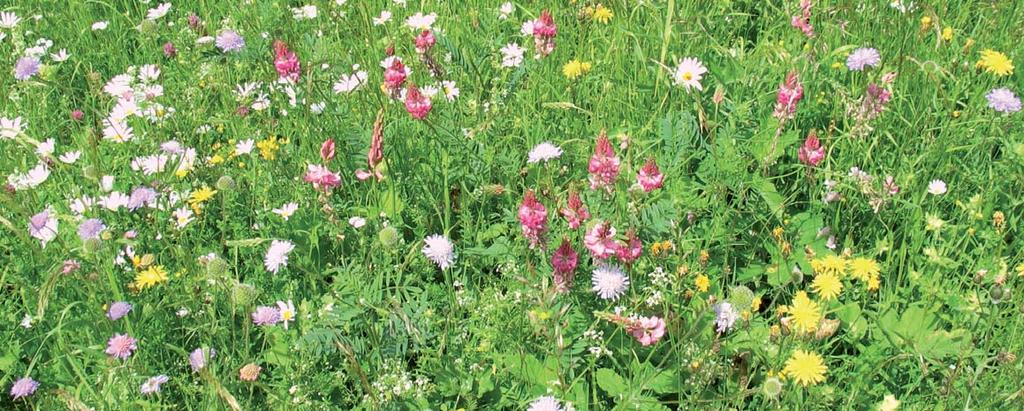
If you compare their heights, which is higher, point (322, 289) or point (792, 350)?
point (792, 350)

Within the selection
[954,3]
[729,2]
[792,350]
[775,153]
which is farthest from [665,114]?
[954,3]

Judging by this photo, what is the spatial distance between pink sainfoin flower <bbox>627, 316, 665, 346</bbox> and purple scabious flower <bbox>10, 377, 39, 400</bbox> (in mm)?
1303

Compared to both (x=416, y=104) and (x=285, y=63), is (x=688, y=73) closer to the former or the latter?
(x=416, y=104)

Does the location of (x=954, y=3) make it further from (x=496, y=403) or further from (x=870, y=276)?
(x=496, y=403)

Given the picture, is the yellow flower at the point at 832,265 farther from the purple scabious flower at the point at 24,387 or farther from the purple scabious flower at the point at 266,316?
the purple scabious flower at the point at 24,387

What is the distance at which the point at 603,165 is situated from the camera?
6.14ft

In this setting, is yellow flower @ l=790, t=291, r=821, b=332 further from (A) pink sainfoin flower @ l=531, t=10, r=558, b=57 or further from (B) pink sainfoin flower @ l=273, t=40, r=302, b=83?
(B) pink sainfoin flower @ l=273, t=40, r=302, b=83

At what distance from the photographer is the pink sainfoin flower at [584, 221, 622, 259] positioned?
69.3 inches

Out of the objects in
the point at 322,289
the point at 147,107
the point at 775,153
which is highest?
the point at 775,153

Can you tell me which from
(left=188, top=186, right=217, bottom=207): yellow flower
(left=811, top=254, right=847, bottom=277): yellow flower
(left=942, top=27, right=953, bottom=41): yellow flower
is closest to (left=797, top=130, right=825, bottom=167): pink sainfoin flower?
(left=811, top=254, right=847, bottom=277): yellow flower

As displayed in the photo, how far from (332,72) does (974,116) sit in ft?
6.20

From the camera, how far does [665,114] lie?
2.56 meters

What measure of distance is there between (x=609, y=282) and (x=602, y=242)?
13cm

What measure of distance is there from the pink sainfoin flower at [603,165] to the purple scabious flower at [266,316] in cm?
76
